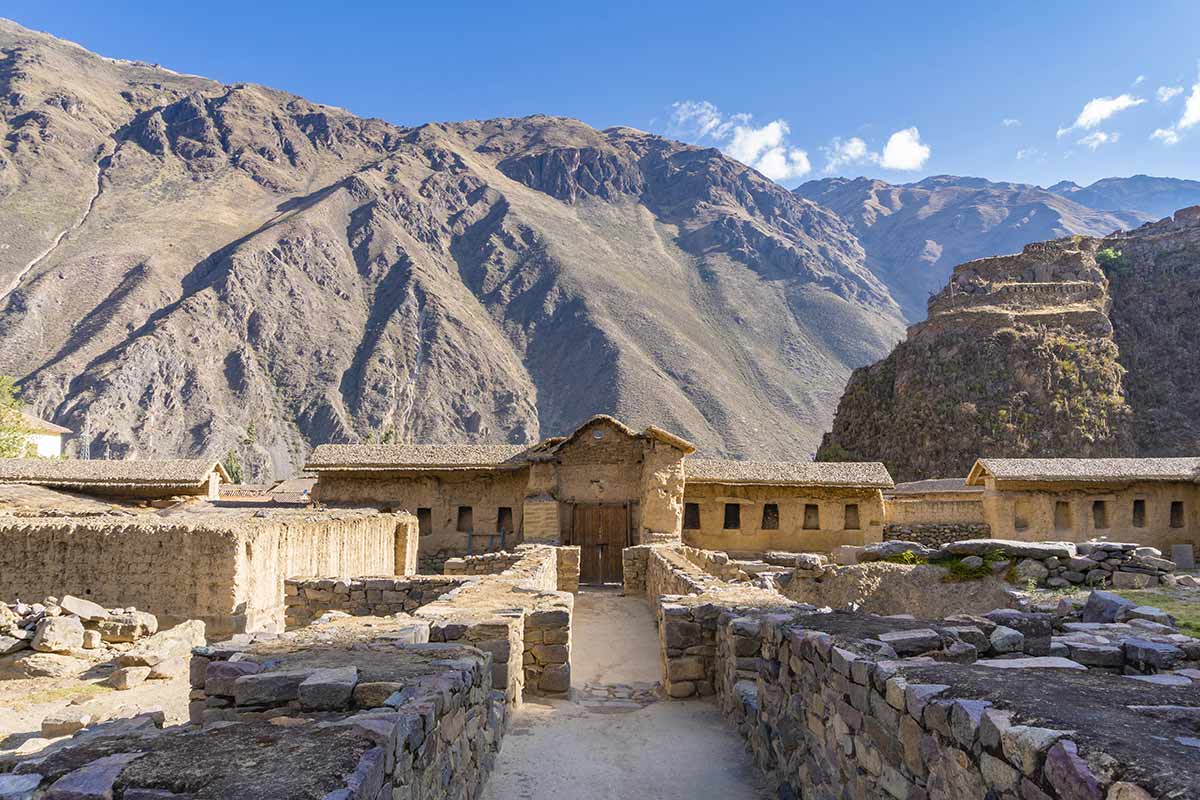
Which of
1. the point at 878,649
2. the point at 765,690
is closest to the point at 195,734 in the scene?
the point at 878,649

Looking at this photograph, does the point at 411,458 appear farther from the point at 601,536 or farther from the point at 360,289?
the point at 360,289

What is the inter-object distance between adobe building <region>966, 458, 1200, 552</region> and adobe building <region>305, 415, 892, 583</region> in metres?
4.85

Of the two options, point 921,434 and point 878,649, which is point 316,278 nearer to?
point 921,434

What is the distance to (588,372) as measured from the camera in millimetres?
105562

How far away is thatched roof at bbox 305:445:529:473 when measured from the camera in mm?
27562

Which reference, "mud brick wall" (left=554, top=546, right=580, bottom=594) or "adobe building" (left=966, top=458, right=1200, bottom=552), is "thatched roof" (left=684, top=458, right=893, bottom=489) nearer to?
"adobe building" (left=966, top=458, right=1200, bottom=552)

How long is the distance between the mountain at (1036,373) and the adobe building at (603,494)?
1314 inches

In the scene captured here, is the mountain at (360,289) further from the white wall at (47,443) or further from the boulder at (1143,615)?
the boulder at (1143,615)

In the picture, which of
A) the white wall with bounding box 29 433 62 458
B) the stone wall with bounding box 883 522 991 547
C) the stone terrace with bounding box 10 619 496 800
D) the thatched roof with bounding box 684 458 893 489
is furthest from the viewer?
the white wall with bounding box 29 433 62 458

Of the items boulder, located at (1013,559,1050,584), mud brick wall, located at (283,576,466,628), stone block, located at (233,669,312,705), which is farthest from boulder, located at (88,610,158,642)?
boulder, located at (1013,559,1050,584)

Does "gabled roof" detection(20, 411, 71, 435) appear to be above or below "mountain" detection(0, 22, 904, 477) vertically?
below

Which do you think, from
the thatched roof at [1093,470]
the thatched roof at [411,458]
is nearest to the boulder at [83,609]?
the thatched roof at [411,458]

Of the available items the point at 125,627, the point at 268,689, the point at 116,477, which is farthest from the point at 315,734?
the point at 116,477

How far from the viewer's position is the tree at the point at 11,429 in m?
49.2
